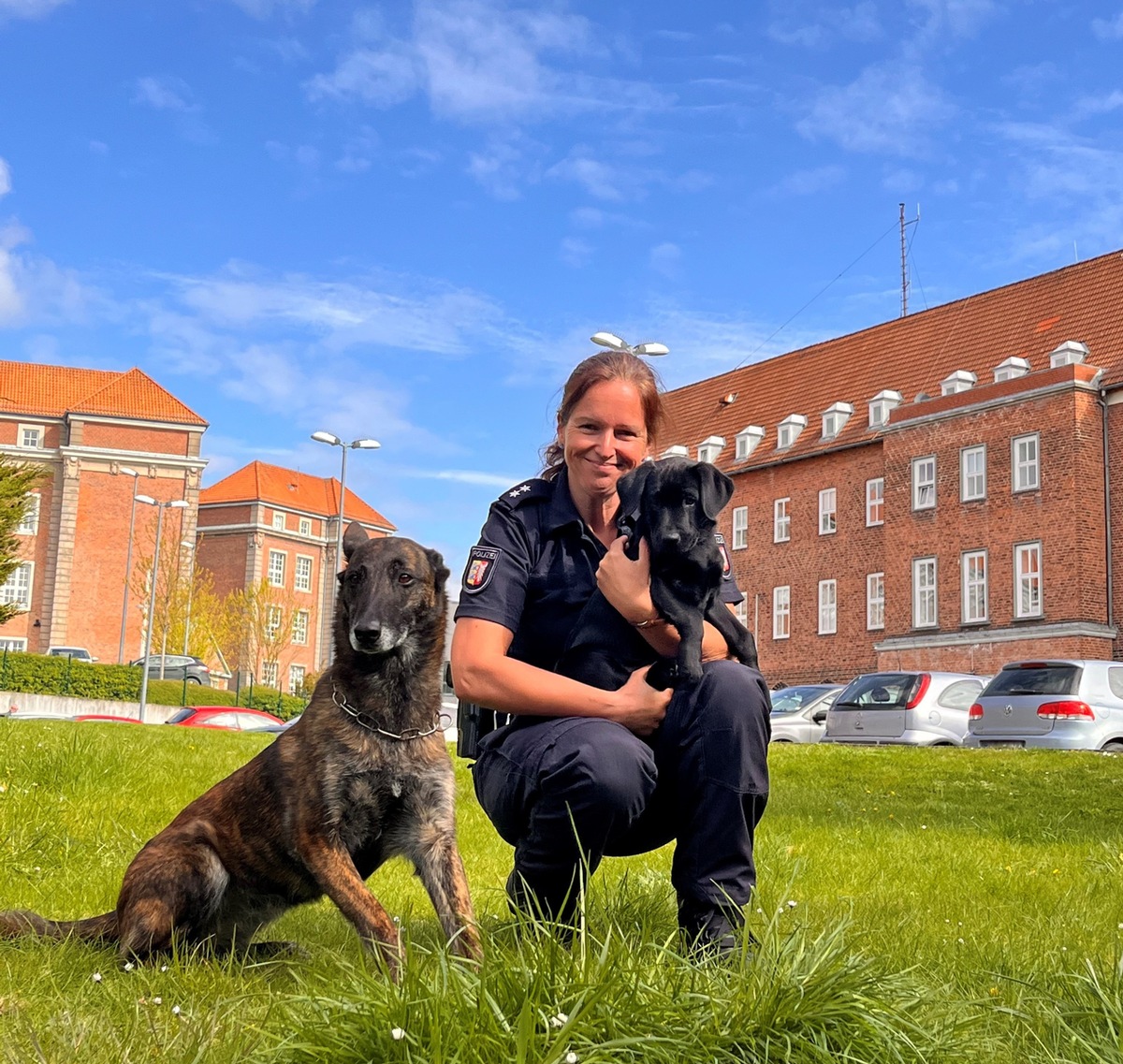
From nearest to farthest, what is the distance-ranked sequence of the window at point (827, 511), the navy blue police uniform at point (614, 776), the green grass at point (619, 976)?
1. the green grass at point (619, 976)
2. the navy blue police uniform at point (614, 776)
3. the window at point (827, 511)

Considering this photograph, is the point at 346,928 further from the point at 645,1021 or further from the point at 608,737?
the point at 645,1021

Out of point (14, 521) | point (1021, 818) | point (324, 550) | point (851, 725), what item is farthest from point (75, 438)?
point (1021, 818)

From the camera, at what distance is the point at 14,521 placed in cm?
2989

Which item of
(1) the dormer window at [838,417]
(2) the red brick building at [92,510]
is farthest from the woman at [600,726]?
(2) the red brick building at [92,510]

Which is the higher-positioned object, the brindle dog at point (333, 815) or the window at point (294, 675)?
the window at point (294, 675)

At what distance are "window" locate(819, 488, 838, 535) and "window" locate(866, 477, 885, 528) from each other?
161 centimetres

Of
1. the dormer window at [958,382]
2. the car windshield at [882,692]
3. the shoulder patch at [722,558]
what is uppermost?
the dormer window at [958,382]

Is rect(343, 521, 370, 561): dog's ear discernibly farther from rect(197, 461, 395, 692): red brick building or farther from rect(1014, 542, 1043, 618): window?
→ rect(197, 461, 395, 692): red brick building

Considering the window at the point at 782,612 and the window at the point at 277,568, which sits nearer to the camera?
the window at the point at 782,612

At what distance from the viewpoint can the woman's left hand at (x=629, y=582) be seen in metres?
3.80

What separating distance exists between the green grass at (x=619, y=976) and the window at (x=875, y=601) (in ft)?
120

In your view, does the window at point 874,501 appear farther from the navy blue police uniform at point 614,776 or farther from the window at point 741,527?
the navy blue police uniform at point 614,776

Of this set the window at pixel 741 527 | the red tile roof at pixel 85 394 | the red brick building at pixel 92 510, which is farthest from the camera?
the red tile roof at pixel 85 394

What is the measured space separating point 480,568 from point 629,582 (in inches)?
22.4
